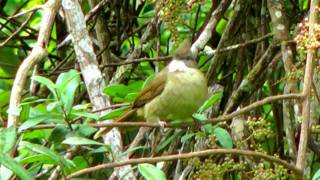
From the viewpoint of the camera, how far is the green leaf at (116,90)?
9.75 feet

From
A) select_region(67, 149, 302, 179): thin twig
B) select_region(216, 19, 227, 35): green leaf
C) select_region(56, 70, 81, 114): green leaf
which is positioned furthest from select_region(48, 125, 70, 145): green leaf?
select_region(216, 19, 227, 35): green leaf

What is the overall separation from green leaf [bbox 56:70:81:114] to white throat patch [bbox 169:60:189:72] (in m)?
0.64

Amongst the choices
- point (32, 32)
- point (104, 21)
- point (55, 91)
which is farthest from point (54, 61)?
point (55, 91)

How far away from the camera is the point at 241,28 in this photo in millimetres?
3549

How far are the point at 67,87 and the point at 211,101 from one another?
0.51 metres

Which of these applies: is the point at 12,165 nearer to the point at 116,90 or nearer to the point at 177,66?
the point at 116,90

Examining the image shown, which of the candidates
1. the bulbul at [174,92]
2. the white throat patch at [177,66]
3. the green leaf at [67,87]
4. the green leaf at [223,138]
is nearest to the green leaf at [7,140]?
the green leaf at [67,87]

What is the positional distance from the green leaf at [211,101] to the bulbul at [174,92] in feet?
0.14

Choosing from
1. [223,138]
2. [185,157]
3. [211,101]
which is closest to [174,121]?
[211,101]

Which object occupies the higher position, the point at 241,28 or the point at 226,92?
the point at 241,28

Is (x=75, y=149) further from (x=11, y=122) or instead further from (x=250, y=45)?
(x=250, y=45)

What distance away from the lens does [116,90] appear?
3055 millimetres

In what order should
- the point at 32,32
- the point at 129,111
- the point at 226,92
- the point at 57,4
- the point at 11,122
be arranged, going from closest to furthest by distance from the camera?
1. the point at 11,122
2. the point at 57,4
3. the point at 129,111
4. the point at 226,92
5. the point at 32,32

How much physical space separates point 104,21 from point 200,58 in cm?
48
